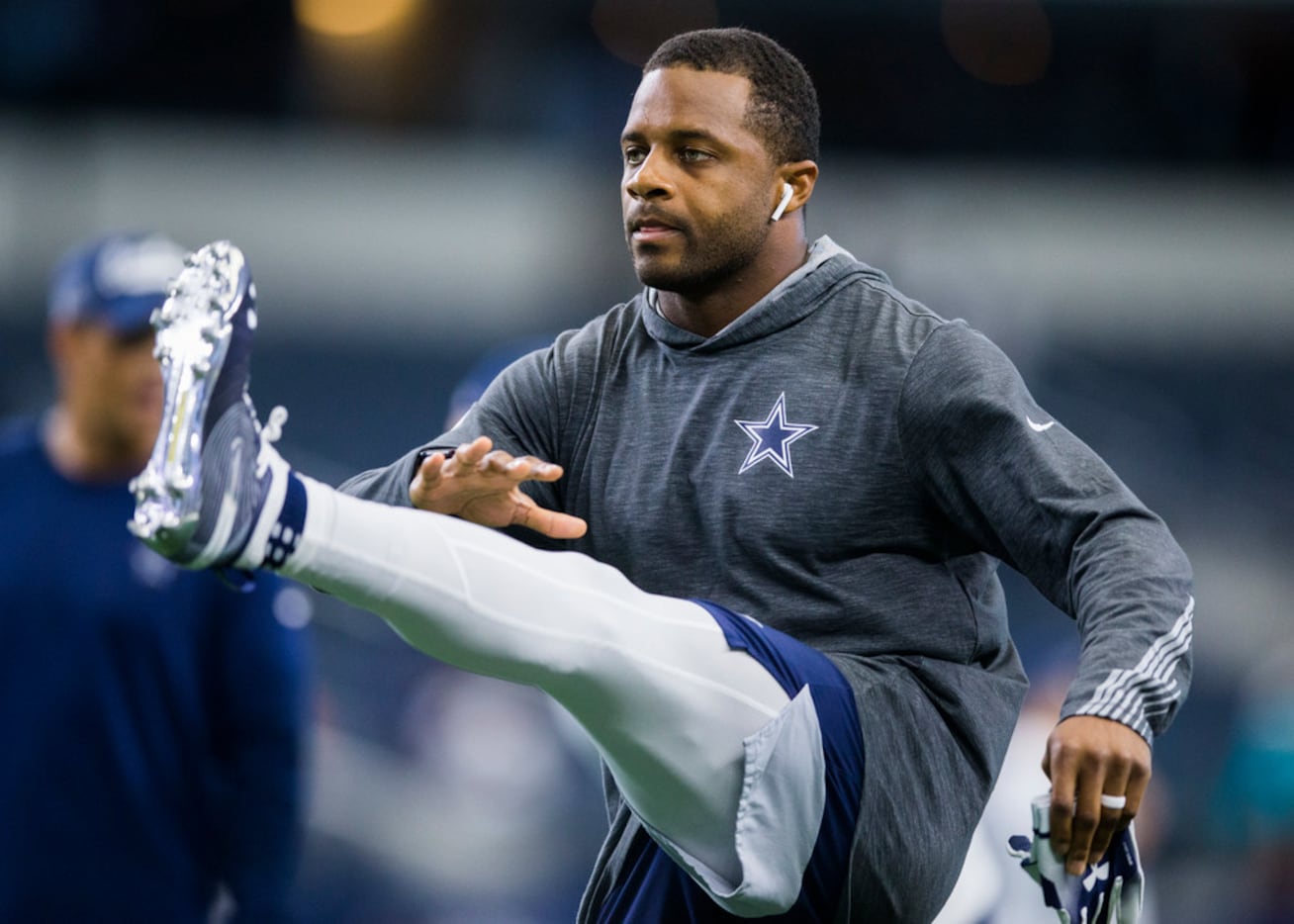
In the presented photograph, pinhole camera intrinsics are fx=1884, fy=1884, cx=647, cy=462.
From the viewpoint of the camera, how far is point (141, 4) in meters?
11.5

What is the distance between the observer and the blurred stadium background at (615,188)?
10570 millimetres

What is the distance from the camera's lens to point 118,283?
3725mm

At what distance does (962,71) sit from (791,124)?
892 cm

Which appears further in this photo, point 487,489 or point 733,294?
point 733,294

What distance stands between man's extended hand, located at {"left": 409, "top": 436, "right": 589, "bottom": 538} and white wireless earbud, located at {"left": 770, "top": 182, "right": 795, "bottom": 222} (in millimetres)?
581

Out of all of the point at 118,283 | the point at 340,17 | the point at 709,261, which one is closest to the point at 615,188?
the point at 340,17

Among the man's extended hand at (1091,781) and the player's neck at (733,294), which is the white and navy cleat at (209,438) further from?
the man's extended hand at (1091,781)

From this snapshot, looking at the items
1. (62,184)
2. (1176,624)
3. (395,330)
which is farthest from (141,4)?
(1176,624)

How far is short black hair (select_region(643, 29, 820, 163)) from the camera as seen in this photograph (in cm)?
299

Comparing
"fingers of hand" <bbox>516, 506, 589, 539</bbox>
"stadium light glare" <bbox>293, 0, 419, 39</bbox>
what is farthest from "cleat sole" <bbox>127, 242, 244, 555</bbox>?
"stadium light glare" <bbox>293, 0, 419, 39</bbox>

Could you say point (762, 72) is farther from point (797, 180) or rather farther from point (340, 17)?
point (340, 17)

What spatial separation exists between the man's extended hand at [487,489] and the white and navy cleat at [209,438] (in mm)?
370

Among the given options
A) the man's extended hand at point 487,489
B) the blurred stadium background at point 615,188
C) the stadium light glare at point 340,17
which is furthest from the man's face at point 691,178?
the stadium light glare at point 340,17

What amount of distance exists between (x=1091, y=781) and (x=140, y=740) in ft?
6.36
